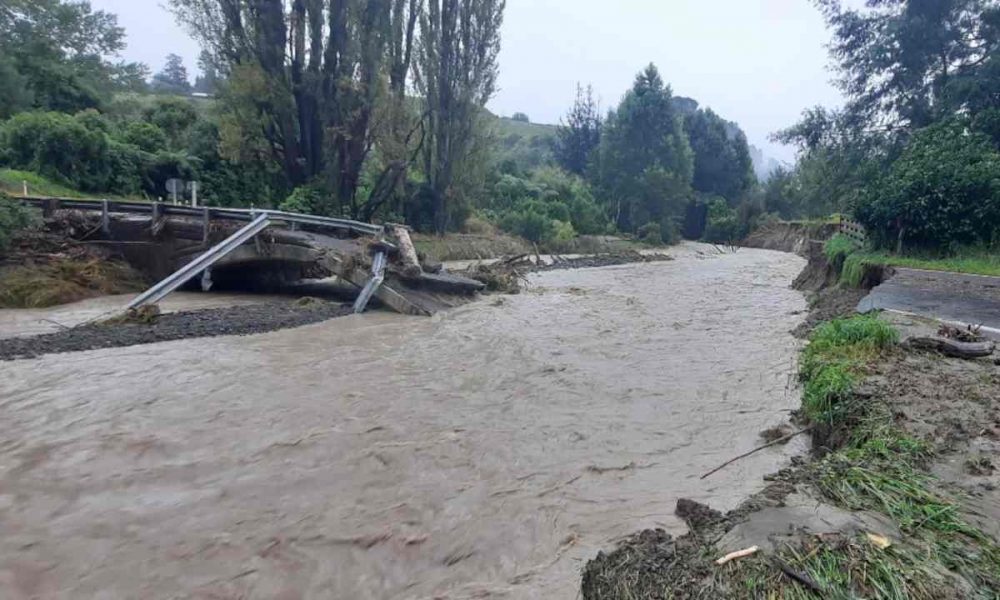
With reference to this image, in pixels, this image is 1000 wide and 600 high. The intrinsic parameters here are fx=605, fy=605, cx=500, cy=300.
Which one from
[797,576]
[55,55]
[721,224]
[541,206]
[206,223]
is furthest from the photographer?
[721,224]

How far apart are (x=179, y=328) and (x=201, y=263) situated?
7.68ft

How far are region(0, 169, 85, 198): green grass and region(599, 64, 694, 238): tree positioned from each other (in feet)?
118

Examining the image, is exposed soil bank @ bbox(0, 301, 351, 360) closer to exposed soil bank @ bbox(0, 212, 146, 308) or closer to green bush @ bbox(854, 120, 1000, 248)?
exposed soil bank @ bbox(0, 212, 146, 308)

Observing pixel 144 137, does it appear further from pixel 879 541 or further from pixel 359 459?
pixel 879 541

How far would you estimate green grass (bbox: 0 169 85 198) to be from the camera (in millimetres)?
15992

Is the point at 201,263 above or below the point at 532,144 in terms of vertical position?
below

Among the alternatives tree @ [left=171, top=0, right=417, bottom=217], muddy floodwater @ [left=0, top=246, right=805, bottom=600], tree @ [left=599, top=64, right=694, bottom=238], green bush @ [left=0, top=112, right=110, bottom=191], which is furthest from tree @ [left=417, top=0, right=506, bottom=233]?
tree @ [left=599, top=64, right=694, bottom=238]

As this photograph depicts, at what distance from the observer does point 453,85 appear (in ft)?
90.3

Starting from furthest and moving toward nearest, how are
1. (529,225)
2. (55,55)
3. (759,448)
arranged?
(529,225)
(55,55)
(759,448)

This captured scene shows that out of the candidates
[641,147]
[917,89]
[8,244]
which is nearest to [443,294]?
[8,244]

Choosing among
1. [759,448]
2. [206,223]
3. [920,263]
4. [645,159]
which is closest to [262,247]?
[206,223]

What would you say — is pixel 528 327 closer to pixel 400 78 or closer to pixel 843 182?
pixel 843 182

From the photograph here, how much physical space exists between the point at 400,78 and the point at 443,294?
14.6 meters

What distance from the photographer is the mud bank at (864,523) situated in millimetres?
2449
